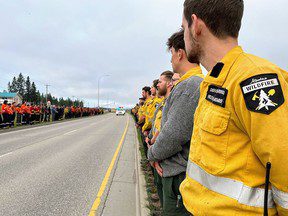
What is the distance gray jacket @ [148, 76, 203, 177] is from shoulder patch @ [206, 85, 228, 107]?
3.55 feet

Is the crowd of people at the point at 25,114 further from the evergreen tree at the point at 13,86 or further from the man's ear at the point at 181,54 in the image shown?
the evergreen tree at the point at 13,86

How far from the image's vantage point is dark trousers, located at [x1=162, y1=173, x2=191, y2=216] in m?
2.71

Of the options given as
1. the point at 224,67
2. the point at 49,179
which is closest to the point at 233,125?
the point at 224,67

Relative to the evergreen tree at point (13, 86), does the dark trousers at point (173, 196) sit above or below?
below

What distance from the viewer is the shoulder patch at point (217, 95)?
1347mm

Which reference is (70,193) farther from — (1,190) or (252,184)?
(252,184)

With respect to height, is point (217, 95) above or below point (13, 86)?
below

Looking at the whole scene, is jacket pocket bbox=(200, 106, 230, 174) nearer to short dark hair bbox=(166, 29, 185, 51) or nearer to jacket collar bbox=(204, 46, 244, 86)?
jacket collar bbox=(204, 46, 244, 86)

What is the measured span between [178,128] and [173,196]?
68 cm

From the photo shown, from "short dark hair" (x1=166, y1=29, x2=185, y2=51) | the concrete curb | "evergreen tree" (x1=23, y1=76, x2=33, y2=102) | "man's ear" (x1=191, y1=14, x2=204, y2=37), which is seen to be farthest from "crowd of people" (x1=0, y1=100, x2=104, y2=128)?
"evergreen tree" (x1=23, y1=76, x2=33, y2=102)

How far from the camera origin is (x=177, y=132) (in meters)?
2.54

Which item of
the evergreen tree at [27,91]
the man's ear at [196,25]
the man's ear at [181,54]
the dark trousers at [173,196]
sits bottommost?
the dark trousers at [173,196]

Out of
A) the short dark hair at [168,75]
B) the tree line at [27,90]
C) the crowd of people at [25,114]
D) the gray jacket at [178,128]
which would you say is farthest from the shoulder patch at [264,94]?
the tree line at [27,90]

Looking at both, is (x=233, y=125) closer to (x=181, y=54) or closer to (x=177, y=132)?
(x=177, y=132)
